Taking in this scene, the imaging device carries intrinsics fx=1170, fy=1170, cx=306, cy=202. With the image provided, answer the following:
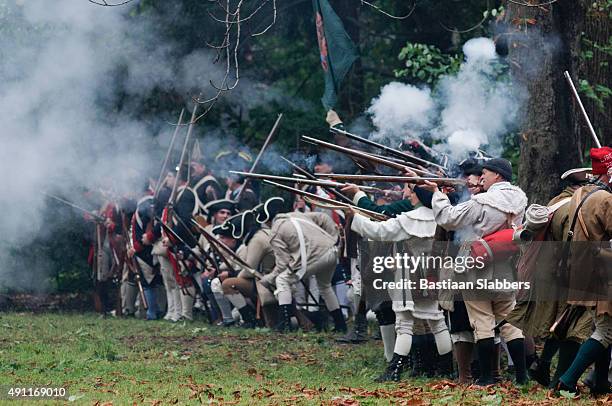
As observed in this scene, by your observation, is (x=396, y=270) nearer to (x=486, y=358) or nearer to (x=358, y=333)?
(x=486, y=358)

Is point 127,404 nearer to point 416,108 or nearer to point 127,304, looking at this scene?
point 416,108

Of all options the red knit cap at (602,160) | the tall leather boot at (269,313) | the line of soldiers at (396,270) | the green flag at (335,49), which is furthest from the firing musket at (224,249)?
the red knit cap at (602,160)

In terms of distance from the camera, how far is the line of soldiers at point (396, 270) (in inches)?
346

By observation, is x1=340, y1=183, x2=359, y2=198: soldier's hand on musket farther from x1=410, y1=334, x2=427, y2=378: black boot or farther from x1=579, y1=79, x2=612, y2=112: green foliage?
x1=579, y1=79, x2=612, y2=112: green foliage

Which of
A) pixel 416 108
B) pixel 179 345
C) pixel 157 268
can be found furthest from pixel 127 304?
pixel 416 108

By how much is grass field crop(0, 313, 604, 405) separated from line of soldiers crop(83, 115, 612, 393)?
16.4 inches

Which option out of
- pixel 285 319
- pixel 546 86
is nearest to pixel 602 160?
pixel 546 86

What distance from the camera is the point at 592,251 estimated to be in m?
8.55

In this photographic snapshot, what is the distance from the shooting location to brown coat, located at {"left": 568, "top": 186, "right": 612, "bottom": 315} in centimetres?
844

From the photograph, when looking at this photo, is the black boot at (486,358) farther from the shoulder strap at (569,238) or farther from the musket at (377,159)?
the musket at (377,159)

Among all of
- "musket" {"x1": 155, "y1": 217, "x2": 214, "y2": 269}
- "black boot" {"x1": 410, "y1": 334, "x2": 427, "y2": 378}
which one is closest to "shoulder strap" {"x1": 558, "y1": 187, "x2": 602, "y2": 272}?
"black boot" {"x1": 410, "y1": 334, "x2": 427, "y2": 378}

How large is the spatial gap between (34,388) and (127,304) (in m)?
8.57

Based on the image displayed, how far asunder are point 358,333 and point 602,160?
5261 millimetres

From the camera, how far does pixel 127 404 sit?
8344mm
